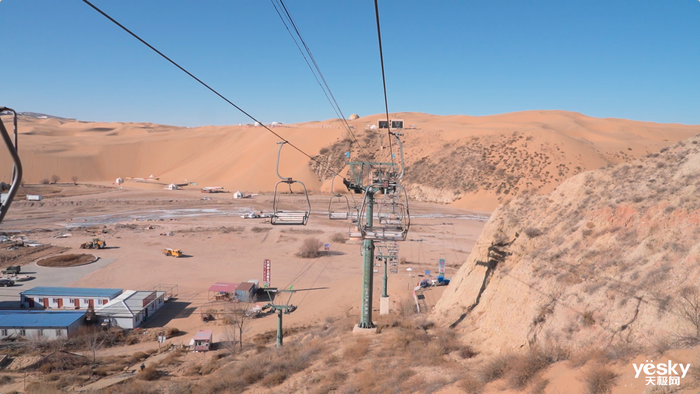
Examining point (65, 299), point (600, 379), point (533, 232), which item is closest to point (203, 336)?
point (65, 299)

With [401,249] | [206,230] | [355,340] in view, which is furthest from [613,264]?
[206,230]

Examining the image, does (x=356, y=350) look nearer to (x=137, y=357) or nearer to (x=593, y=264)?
(x=593, y=264)

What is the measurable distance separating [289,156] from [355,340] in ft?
289

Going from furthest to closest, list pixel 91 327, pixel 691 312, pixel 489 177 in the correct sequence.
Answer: pixel 489 177
pixel 91 327
pixel 691 312

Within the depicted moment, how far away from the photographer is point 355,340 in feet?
47.2

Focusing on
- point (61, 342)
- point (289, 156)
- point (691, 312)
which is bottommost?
point (61, 342)

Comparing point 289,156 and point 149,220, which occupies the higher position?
point 289,156

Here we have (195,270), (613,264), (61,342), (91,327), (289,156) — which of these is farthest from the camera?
(289,156)

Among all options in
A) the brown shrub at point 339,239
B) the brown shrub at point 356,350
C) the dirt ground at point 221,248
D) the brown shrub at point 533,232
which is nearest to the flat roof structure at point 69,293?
the dirt ground at point 221,248

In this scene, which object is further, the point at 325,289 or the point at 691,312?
the point at 325,289

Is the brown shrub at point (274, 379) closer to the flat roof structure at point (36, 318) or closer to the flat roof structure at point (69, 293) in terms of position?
the flat roof structure at point (36, 318)

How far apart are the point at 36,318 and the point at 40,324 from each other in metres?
1.13

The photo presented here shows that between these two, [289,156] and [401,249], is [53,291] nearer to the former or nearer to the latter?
[401,249]

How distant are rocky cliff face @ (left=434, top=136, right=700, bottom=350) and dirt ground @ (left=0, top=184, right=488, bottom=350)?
333 inches
